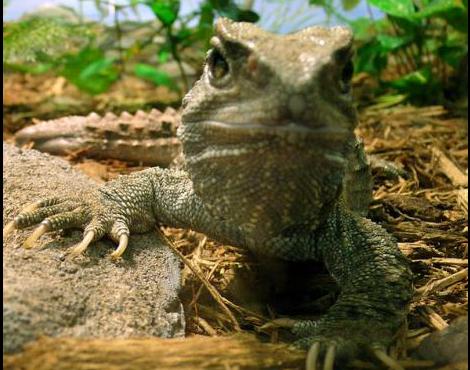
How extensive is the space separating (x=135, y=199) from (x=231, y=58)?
1.57 m

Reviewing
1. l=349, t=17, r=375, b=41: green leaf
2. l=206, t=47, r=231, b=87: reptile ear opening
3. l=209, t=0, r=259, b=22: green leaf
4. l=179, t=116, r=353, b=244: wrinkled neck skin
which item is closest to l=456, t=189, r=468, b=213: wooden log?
l=179, t=116, r=353, b=244: wrinkled neck skin

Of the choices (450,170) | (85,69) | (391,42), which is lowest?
(450,170)

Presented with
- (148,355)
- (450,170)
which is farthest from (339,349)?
(450,170)

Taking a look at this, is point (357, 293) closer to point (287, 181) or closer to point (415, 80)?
point (287, 181)

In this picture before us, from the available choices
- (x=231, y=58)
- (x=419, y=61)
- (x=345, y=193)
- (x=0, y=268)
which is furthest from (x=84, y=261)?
(x=419, y=61)

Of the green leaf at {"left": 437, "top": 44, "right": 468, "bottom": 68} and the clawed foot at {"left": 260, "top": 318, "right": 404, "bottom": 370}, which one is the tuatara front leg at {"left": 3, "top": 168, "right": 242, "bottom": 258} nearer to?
the clawed foot at {"left": 260, "top": 318, "right": 404, "bottom": 370}

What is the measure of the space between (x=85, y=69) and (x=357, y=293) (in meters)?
5.66

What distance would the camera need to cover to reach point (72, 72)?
761 centimetres

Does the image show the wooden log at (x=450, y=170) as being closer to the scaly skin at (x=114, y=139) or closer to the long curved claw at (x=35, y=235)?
the scaly skin at (x=114, y=139)

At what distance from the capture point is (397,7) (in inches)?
252

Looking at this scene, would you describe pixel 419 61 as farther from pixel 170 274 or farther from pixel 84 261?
pixel 84 261

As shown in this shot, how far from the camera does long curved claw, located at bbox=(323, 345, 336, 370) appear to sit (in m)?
2.43

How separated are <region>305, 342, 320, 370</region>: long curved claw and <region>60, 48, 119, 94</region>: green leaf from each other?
5.80m

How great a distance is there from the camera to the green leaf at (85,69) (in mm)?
7598
